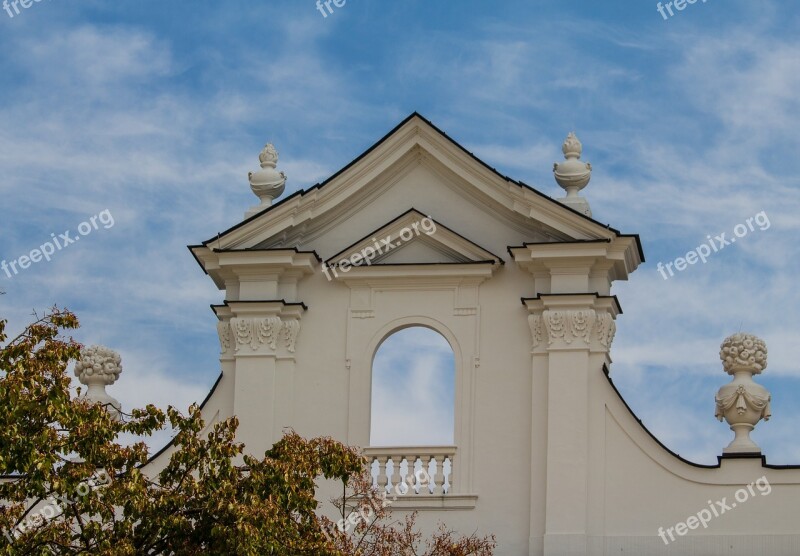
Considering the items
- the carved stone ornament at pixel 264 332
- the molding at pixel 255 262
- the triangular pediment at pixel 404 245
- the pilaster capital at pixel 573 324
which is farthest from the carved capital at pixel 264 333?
the pilaster capital at pixel 573 324

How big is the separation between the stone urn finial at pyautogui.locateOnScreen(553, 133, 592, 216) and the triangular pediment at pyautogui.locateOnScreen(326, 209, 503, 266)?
182 centimetres

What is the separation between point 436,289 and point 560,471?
11.0 ft

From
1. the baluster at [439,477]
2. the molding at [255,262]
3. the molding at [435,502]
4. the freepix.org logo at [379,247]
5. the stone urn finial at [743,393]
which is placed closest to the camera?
the stone urn finial at [743,393]

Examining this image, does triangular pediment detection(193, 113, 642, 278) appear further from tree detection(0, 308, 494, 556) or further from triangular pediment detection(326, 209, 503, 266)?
tree detection(0, 308, 494, 556)

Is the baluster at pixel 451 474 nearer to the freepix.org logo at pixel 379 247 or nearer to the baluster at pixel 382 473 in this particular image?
the baluster at pixel 382 473

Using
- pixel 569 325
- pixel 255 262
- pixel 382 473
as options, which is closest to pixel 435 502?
pixel 382 473

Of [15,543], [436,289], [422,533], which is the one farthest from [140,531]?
[436,289]

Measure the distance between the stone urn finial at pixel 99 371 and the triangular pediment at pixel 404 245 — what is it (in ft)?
11.5

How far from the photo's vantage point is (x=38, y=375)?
2044 cm

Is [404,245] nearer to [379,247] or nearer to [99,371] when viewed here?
[379,247]

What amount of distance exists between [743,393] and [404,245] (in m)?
5.50

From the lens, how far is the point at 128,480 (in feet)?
68.1

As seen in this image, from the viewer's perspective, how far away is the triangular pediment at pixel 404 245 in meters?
27.9

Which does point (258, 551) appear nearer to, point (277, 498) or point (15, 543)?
point (277, 498)
